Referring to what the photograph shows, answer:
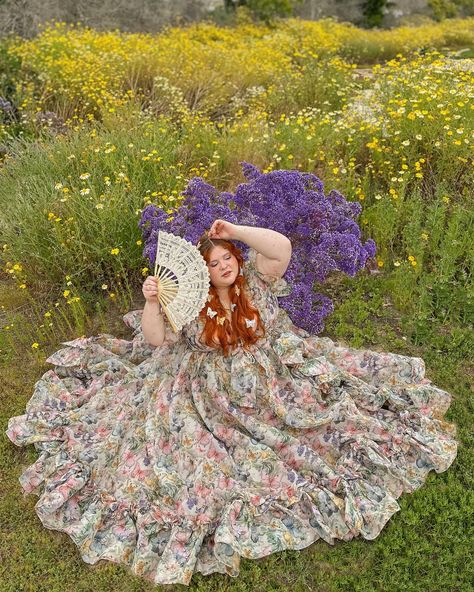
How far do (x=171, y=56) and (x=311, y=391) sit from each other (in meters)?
6.62

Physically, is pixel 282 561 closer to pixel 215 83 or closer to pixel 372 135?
pixel 372 135

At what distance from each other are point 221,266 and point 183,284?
0.26 metres

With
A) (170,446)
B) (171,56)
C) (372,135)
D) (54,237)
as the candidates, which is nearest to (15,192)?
(54,237)

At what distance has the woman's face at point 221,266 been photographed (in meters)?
3.29

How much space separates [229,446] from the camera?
10.9 ft

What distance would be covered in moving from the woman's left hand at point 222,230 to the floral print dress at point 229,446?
0.32m

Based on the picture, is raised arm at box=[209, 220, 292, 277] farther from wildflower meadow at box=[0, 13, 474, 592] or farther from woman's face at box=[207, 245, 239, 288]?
wildflower meadow at box=[0, 13, 474, 592]

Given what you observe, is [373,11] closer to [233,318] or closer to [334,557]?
[233,318]

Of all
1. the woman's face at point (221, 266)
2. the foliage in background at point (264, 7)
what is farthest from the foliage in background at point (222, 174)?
the foliage in background at point (264, 7)

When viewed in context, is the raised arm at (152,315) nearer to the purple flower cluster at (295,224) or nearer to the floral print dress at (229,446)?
the floral print dress at (229,446)

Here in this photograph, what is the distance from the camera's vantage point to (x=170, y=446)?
11.0 ft

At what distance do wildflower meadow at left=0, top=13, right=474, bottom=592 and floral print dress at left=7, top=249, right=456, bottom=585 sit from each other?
0.39ft

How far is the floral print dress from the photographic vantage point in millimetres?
2961

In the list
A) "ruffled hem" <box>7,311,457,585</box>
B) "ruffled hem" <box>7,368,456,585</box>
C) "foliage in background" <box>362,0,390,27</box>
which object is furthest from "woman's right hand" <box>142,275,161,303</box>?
"foliage in background" <box>362,0,390,27</box>
